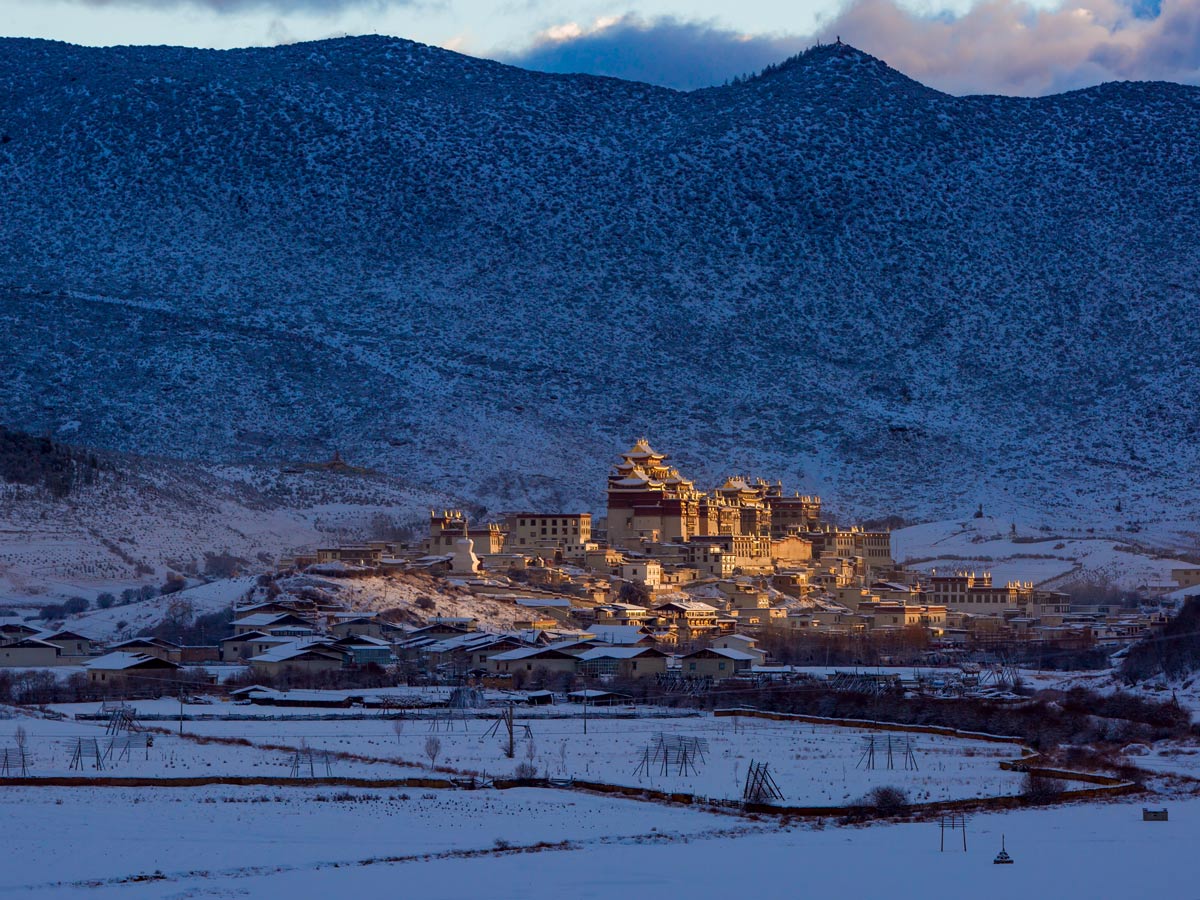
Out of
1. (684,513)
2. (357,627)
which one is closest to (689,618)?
(357,627)

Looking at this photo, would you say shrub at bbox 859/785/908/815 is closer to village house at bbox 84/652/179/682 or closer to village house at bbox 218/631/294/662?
village house at bbox 84/652/179/682

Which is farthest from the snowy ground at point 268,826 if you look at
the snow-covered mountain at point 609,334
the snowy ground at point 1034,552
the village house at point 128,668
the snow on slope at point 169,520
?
the snow-covered mountain at point 609,334

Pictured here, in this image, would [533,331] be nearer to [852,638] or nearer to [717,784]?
[852,638]

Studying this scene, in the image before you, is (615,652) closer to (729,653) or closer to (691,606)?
(729,653)

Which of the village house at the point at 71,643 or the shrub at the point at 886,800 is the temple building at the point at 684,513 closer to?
the village house at the point at 71,643

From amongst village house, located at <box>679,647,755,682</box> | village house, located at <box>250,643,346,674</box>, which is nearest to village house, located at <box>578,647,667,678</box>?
village house, located at <box>679,647,755,682</box>

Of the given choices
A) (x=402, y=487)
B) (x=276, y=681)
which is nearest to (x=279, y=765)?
(x=276, y=681)
